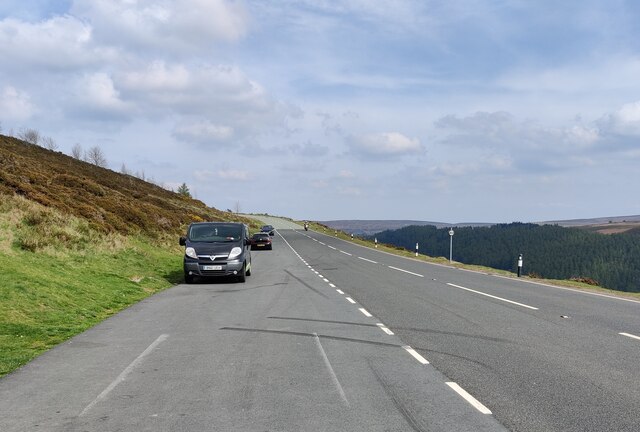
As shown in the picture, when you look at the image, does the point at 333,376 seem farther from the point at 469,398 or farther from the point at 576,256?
the point at 576,256

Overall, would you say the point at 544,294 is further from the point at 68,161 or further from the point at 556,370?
the point at 68,161

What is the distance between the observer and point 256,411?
5.09 metres

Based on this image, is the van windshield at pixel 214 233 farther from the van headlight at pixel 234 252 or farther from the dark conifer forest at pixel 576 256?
the dark conifer forest at pixel 576 256

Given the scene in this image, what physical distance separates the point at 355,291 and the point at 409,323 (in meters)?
6.06

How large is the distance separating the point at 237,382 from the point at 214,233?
13826 millimetres

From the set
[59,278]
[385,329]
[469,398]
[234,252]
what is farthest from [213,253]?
[469,398]

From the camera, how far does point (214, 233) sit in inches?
771

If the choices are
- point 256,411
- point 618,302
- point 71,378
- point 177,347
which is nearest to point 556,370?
point 256,411

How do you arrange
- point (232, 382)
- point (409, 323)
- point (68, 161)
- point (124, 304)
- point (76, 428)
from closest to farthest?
point (76, 428) < point (232, 382) < point (409, 323) < point (124, 304) < point (68, 161)

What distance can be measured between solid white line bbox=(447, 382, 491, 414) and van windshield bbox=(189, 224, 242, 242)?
14.1m

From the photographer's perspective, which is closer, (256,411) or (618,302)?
(256,411)

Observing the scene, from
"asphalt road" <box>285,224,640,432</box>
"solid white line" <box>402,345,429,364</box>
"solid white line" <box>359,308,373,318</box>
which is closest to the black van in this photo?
"asphalt road" <box>285,224,640,432</box>

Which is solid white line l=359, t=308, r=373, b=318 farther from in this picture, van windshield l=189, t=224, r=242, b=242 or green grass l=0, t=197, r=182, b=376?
van windshield l=189, t=224, r=242, b=242

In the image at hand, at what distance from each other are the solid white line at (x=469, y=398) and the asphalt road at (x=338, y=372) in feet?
0.04
